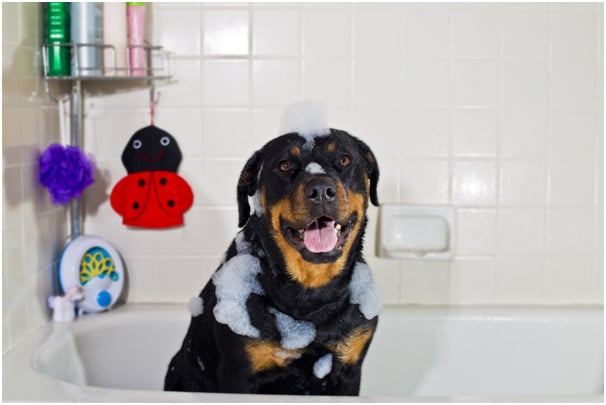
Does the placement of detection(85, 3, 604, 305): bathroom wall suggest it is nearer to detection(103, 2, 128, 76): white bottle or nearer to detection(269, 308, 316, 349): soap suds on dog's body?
detection(103, 2, 128, 76): white bottle

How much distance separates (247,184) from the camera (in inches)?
75.4

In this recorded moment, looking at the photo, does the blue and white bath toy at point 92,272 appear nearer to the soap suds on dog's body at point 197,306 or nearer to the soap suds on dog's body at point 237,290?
the soap suds on dog's body at point 197,306

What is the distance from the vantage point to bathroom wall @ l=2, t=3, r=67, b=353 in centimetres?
205

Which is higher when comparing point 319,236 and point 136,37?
point 136,37

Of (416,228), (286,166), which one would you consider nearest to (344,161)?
(286,166)

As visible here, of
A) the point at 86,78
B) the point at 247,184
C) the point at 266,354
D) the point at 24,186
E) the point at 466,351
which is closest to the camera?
the point at 266,354

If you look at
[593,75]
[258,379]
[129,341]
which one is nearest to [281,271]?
[258,379]

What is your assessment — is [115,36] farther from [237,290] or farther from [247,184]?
[237,290]

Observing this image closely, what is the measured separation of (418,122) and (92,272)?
1.15m

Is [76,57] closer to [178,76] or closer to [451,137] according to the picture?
[178,76]

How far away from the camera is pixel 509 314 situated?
256 cm

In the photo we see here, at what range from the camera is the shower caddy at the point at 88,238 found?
7.97 feet

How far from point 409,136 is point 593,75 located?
64 centimetres

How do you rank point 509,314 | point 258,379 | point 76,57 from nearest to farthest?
point 258,379
point 76,57
point 509,314
